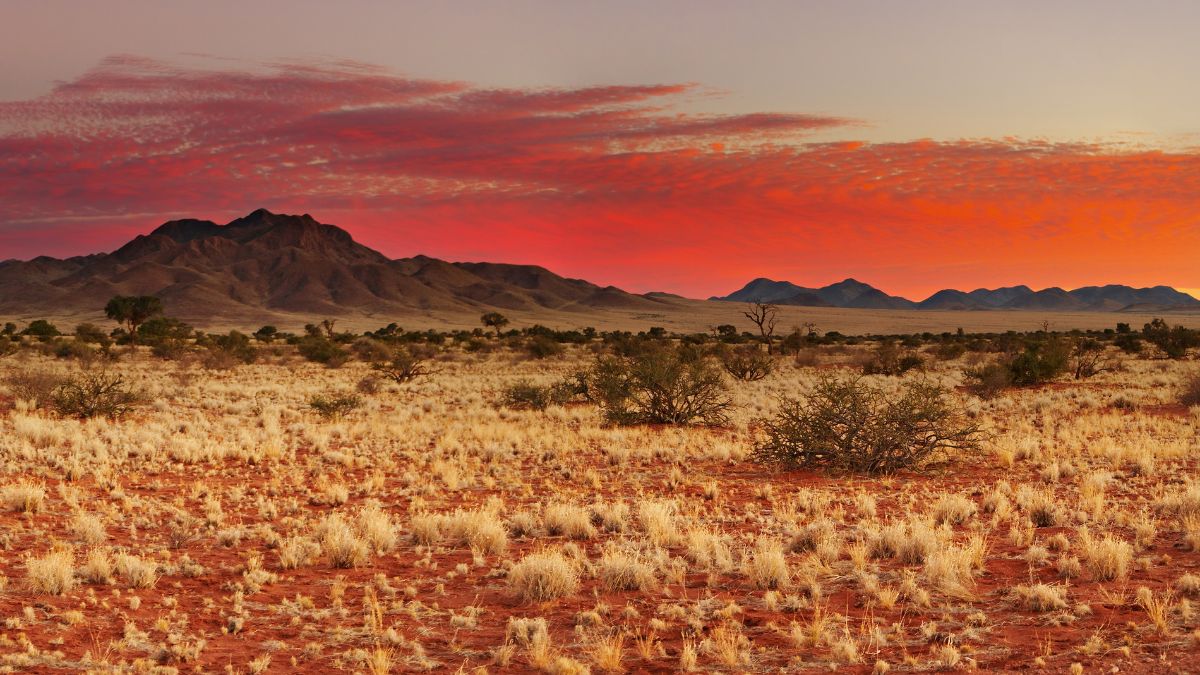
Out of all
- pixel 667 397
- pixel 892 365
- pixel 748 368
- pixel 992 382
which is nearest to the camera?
pixel 667 397

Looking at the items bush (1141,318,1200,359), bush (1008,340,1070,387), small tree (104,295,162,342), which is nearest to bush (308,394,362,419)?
bush (1008,340,1070,387)

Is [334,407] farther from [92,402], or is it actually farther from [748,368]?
[748,368]

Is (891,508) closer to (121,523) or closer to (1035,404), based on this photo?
(121,523)

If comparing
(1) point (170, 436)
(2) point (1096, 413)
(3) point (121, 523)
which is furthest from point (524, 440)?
(2) point (1096, 413)

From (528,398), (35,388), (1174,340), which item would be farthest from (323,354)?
(1174,340)

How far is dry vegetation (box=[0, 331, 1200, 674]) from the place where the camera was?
24.3 ft

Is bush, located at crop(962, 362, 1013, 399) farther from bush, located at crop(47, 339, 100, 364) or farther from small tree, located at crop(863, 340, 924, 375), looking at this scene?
bush, located at crop(47, 339, 100, 364)

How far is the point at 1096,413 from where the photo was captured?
85.7ft

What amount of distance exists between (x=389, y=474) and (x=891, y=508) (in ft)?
31.7

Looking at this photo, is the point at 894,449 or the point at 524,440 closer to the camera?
the point at 894,449

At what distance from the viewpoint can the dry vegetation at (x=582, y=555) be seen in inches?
291

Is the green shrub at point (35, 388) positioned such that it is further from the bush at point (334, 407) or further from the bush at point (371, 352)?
the bush at point (371, 352)

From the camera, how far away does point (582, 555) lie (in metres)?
10.4

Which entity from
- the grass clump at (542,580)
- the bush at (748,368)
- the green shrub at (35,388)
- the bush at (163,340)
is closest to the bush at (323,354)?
the bush at (163,340)
